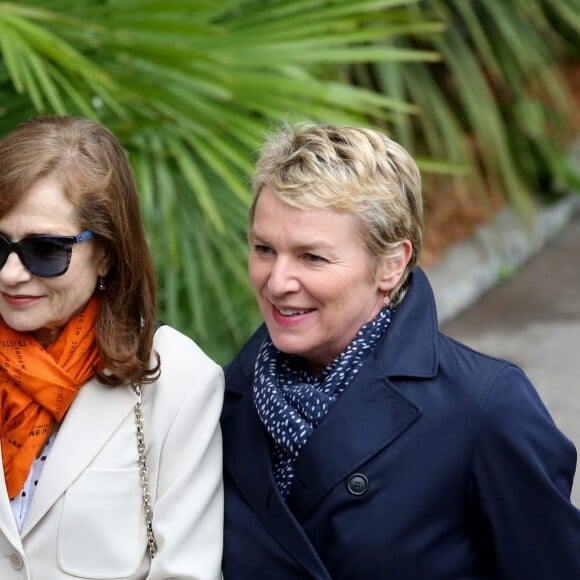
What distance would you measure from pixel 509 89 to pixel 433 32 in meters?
1.17

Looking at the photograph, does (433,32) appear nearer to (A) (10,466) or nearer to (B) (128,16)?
(B) (128,16)

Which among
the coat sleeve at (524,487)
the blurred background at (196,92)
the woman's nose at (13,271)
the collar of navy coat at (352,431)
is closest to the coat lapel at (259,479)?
the collar of navy coat at (352,431)

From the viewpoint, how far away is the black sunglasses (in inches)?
95.5

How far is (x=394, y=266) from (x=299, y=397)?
1.09 ft

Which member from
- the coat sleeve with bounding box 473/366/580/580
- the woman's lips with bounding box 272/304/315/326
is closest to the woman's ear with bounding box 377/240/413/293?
the woman's lips with bounding box 272/304/315/326

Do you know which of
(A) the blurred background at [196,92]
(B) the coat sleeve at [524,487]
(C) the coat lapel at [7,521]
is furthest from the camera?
(A) the blurred background at [196,92]

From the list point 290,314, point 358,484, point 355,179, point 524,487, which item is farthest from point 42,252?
point 524,487

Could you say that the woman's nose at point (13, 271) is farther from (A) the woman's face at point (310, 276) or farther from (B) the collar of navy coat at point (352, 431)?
(B) the collar of navy coat at point (352, 431)

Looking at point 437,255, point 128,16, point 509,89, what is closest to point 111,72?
point 128,16

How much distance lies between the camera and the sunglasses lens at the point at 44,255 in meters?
2.43

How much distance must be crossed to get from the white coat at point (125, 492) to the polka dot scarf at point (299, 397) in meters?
0.13

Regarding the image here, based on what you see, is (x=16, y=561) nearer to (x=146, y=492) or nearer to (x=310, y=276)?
(x=146, y=492)

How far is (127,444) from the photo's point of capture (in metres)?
2.57

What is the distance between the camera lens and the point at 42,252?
2436mm
